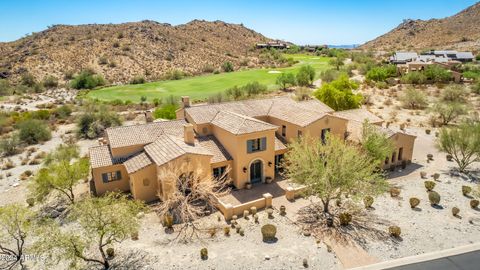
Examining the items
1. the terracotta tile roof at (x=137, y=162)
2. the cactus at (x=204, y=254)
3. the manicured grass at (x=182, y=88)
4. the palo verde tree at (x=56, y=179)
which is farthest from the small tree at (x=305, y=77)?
the cactus at (x=204, y=254)

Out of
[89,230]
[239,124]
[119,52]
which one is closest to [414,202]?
[239,124]

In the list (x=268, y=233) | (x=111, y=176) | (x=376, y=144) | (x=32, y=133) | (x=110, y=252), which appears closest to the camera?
(x=110, y=252)

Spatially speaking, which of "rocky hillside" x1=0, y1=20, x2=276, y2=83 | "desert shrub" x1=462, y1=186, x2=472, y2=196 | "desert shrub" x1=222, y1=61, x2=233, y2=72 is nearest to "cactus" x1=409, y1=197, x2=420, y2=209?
"desert shrub" x1=462, y1=186, x2=472, y2=196

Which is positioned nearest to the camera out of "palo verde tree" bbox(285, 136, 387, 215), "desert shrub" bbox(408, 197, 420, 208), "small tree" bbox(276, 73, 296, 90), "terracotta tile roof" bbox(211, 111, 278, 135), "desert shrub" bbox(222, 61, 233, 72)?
"palo verde tree" bbox(285, 136, 387, 215)

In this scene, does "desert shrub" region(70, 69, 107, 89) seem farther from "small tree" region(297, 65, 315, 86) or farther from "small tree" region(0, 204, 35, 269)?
"small tree" region(0, 204, 35, 269)

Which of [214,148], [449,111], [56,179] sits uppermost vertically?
[214,148]

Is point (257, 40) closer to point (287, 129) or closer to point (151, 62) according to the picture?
point (151, 62)

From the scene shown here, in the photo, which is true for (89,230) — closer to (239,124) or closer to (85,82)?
(239,124)
